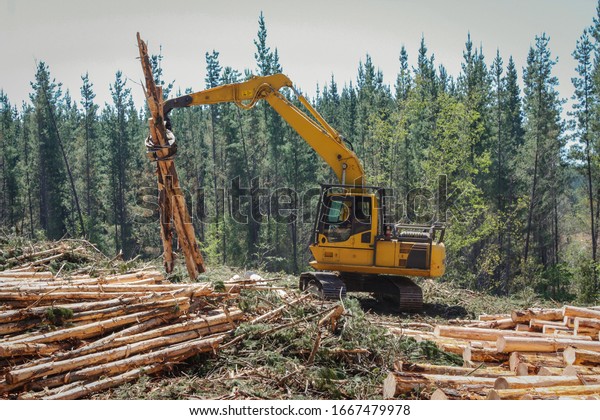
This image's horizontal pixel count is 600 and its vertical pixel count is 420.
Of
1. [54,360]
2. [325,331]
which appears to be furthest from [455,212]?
[54,360]

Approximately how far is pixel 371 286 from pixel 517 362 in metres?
6.10

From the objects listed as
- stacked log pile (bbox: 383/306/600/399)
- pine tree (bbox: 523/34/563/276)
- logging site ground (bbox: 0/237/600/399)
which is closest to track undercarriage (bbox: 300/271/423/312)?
stacked log pile (bbox: 383/306/600/399)

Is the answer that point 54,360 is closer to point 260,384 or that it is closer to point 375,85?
point 260,384

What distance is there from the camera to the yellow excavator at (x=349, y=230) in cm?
1341

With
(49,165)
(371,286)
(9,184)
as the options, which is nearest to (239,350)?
(371,286)

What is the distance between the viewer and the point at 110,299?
8492 mm

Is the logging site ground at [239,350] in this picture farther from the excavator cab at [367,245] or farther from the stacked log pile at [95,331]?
the excavator cab at [367,245]

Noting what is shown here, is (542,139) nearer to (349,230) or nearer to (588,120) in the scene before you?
(588,120)

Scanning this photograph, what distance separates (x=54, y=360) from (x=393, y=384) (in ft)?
13.2

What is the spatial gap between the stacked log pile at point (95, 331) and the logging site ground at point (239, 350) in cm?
1

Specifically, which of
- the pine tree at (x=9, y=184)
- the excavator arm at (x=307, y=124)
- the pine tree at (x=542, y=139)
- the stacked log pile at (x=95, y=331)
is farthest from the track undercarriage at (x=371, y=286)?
the pine tree at (x=9, y=184)

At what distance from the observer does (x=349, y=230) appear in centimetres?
1349

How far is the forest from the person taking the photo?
3222cm

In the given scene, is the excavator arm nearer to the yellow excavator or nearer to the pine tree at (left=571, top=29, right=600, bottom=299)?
the yellow excavator
